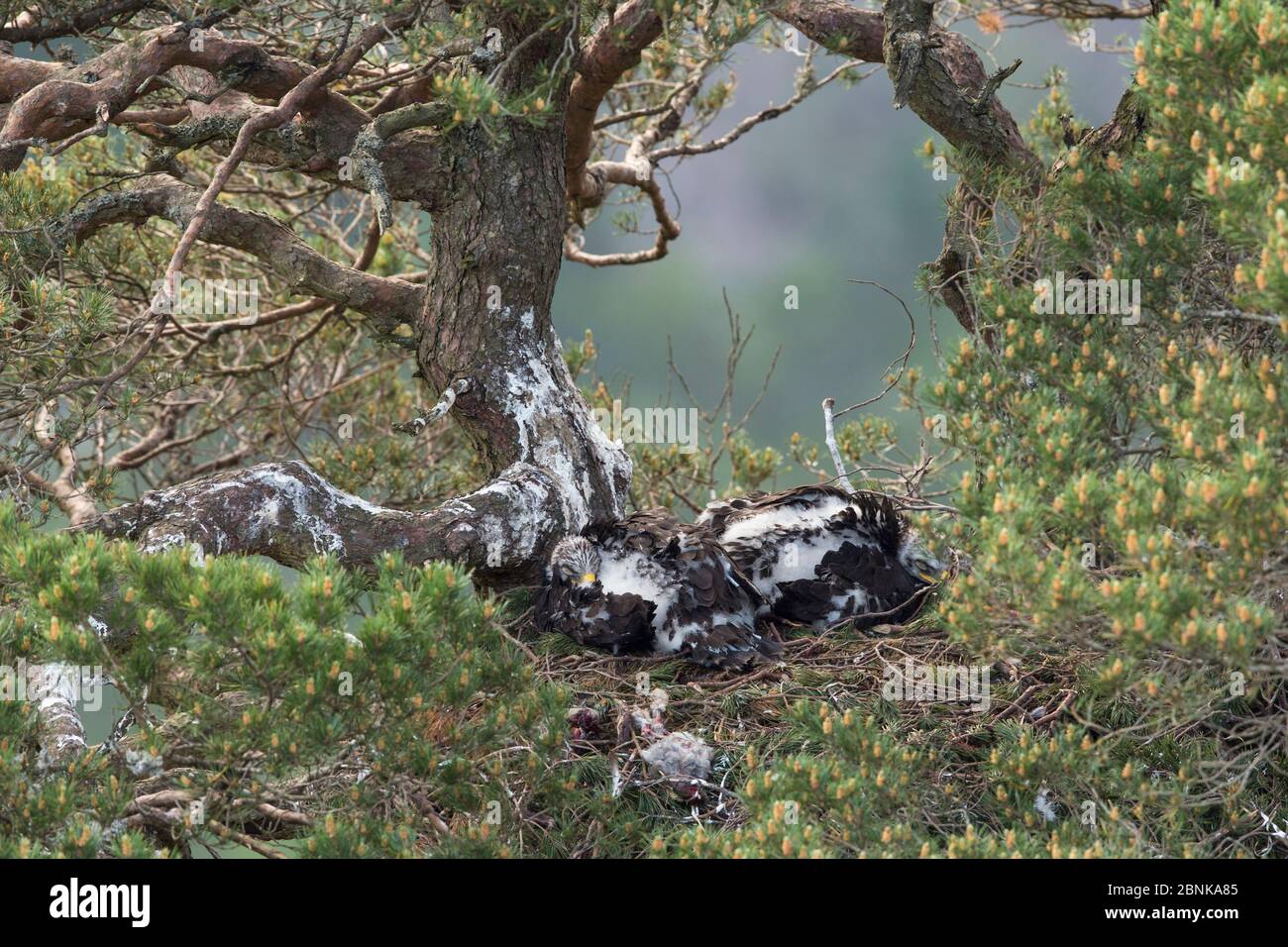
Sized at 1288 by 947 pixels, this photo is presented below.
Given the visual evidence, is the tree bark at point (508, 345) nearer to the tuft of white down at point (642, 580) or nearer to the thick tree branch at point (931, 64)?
the tuft of white down at point (642, 580)

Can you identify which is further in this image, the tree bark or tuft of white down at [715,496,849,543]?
the tree bark

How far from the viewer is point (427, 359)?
21.0 ft

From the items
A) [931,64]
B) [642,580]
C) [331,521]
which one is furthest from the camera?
[931,64]

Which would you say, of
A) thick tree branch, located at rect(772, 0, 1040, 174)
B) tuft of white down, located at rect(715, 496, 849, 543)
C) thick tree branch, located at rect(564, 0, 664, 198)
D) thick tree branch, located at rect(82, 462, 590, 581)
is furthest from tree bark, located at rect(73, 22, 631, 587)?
thick tree branch, located at rect(772, 0, 1040, 174)

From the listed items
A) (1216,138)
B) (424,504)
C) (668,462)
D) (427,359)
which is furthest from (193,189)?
(1216,138)

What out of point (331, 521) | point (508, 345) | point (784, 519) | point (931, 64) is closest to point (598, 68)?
point (508, 345)

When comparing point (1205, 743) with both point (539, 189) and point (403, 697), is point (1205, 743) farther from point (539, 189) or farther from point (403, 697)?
point (539, 189)

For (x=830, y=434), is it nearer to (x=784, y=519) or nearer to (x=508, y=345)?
Answer: (x=784, y=519)

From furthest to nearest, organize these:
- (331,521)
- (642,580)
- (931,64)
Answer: (931,64) < (331,521) < (642,580)

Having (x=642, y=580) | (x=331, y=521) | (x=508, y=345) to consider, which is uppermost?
(x=508, y=345)

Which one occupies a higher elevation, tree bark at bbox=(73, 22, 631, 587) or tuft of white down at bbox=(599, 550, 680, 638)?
tree bark at bbox=(73, 22, 631, 587)

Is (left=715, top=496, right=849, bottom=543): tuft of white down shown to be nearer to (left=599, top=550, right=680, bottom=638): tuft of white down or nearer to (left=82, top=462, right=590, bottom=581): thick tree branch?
(left=599, top=550, right=680, bottom=638): tuft of white down

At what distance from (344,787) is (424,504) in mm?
4291

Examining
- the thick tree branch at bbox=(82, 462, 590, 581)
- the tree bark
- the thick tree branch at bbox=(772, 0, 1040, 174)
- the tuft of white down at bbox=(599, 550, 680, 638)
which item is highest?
the thick tree branch at bbox=(772, 0, 1040, 174)
